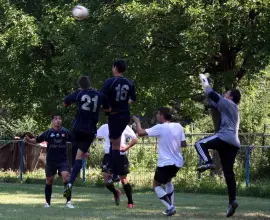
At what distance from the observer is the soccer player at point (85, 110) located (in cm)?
1266

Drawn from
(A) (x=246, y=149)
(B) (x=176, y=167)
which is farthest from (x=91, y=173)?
(B) (x=176, y=167)

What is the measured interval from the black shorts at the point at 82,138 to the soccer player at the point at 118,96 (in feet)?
1.36

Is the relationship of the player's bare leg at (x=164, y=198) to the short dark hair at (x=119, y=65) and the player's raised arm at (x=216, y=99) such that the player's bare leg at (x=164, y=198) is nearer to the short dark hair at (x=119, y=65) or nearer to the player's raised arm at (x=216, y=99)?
the player's raised arm at (x=216, y=99)

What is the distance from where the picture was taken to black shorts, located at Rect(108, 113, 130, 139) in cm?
1286

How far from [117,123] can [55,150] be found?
2.18m

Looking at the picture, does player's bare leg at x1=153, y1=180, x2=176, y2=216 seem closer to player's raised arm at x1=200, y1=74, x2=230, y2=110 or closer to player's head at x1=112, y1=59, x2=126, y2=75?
player's raised arm at x1=200, y1=74, x2=230, y2=110

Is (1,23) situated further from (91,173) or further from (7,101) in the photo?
(91,173)

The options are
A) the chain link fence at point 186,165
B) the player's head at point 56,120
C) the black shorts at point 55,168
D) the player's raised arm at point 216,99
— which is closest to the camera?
the player's raised arm at point 216,99

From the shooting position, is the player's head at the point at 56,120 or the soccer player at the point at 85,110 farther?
the player's head at the point at 56,120

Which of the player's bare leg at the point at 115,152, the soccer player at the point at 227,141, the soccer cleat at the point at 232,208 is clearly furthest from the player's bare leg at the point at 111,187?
the soccer cleat at the point at 232,208

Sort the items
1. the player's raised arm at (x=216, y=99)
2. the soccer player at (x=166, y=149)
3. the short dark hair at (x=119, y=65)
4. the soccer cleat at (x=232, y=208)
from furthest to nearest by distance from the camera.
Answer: the soccer player at (x=166, y=149) < the short dark hair at (x=119, y=65) < the soccer cleat at (x=232, y=208) < the player's raised arm at (x=216, y=99)

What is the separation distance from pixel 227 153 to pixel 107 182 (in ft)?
10.4

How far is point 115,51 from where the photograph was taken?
24.5 meters

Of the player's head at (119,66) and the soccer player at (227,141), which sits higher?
the player's head at (119,66)
